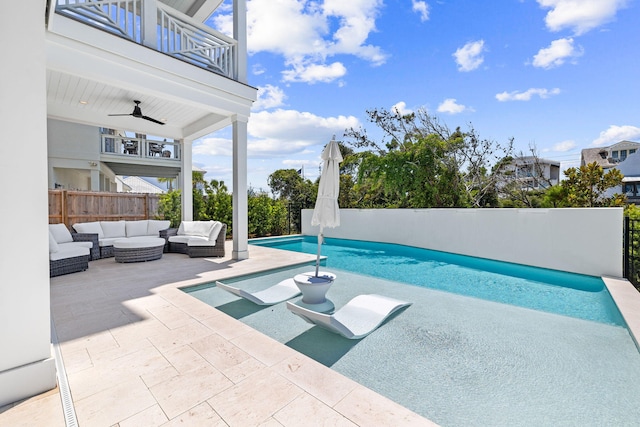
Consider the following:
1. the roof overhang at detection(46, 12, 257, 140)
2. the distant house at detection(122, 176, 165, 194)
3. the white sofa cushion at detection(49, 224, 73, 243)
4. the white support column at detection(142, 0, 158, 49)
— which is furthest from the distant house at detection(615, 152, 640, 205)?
the distant house at detection(122, 176, 165, 194)

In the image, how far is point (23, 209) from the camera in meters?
2.12

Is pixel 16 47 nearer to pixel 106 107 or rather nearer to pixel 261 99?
pixel 261 99

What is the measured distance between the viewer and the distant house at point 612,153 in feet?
86.4

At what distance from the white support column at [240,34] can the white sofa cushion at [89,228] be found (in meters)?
5.66

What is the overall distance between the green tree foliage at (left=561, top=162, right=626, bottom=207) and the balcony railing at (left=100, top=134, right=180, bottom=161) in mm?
16220

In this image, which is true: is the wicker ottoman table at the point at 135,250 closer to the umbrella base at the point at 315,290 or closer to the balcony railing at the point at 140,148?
the umbrella base at the point at 315,290

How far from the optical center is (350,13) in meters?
8.90

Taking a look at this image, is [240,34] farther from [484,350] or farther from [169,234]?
[484,350]

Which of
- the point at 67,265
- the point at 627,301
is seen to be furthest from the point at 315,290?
the point at 67,265

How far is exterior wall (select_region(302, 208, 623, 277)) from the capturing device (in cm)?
680

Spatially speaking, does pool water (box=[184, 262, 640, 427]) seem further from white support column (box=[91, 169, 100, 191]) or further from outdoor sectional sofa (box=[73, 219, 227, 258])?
white support column (box=[91, 169, 100, 191])

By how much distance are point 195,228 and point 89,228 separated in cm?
267

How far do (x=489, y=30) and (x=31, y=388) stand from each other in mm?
14430

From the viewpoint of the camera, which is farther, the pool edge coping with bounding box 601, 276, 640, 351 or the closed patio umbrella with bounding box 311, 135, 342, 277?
the closed patio umbrella with bounding box 311, 135, 342, 277
